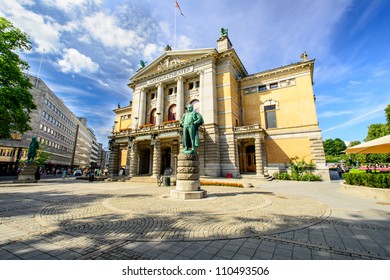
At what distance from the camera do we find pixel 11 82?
57.0 ft

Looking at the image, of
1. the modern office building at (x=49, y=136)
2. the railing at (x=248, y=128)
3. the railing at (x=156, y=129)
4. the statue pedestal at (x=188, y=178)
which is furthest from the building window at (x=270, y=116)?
the modern office building at (x=49, y=136)

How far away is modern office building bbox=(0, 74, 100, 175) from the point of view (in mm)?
34000

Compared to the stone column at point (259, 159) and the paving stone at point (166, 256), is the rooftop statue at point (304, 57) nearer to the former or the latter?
the stone column at point (259, 159)

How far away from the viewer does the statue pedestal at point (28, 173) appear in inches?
710

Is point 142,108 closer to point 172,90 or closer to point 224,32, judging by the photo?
point 172,90

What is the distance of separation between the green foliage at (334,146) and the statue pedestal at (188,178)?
280 ft

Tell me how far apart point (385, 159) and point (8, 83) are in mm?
66397

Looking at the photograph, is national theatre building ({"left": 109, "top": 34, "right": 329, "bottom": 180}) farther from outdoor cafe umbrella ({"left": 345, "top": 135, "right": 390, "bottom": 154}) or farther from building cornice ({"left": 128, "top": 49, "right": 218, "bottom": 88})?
outdoor cafe umbrella ({"left": 345, "top": 135, "right": 390, "bottom": 154})

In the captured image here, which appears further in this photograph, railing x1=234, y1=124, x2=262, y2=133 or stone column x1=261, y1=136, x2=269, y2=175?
stone column x1=261, y1=136, x2=269, y2=175

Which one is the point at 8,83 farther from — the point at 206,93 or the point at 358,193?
the point at 358,193

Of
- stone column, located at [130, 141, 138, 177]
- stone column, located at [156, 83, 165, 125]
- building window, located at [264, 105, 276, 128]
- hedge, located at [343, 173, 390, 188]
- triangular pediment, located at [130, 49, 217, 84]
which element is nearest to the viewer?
hedge, located at [343, 173, 390, 188]

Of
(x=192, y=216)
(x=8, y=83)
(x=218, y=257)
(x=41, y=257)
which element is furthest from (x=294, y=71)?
(x=8, y=83)

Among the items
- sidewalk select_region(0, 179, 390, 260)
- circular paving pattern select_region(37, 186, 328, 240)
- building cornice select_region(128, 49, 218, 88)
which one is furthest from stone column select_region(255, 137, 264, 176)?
sidewalk select_region(0, 179, 390, 260)

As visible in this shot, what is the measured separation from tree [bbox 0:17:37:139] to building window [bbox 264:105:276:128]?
2871cm
